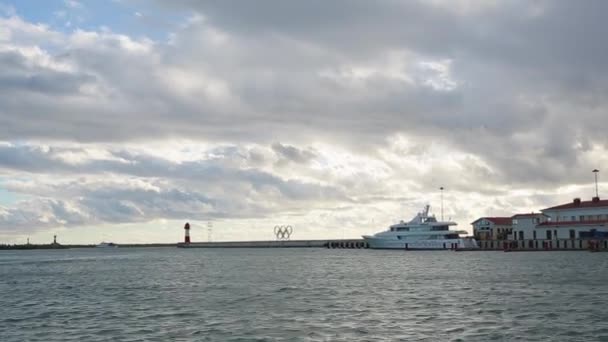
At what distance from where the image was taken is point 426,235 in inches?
6890

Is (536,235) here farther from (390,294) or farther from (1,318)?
(1,318)

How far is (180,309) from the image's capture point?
45.3 metres

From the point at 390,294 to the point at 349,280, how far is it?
54.6 ft

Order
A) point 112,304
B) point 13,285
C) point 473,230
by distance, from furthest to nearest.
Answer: point 473,230 < point 13,285 < point 112,304

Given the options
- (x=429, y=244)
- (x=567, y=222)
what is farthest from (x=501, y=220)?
(x=567, y=222)

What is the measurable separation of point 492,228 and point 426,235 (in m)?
16.6

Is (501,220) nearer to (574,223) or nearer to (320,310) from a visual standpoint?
(574,223)

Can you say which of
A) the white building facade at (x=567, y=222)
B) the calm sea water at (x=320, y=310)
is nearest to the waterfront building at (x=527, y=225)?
the white building facade at (x=567, y=222)

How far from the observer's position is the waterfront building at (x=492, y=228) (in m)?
169

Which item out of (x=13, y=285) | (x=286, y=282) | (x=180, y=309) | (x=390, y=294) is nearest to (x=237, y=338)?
(x=180, y=309)

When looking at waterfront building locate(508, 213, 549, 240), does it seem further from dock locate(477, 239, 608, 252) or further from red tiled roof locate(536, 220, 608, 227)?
red tiled roof locate(536, 220, 608, 227)

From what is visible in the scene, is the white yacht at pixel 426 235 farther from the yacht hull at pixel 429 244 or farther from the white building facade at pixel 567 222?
the white building facade at pixel 567 222

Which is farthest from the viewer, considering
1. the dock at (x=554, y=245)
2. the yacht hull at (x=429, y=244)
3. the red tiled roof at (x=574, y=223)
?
the yacht hull at (x=429, y=244)

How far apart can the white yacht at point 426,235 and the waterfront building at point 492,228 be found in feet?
14.3
